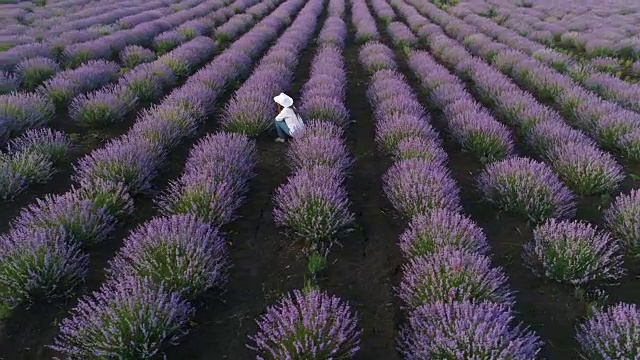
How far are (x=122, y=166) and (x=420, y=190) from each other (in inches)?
120

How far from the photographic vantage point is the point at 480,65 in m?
9.10

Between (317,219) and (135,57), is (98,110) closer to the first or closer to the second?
(135,57)

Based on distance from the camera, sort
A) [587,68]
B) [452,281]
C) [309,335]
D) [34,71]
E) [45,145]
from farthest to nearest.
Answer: [587,68] → [34,71] → [45,145] → [452,281] → [309,335]

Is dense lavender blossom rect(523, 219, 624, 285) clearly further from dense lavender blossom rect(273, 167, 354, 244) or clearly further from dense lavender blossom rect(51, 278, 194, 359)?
dense lavender blossom rect(51, 278, 194, 359)

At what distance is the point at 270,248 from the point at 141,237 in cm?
111

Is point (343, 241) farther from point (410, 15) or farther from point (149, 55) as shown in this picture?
point (410, 15)

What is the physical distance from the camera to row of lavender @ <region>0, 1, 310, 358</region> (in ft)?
9.27

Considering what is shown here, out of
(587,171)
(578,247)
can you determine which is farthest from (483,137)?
(578,247)

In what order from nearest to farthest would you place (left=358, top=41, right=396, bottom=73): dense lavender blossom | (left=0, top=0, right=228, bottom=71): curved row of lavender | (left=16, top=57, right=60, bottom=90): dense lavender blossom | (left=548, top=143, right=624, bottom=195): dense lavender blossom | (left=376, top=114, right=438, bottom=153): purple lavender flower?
(left=548, top=143, right=624, bottom=195): dense lavender blossom → (left=376, top=114, right=438, bottom=153): purple lavender flower → (left=16, top=57, right=60, bottom=90): dense lavender blossom → (left=0, top=0, right=228, bottom=71): curved row of lavender → (left=358, top=41, right=396, bottom=73): dense lavender blossom

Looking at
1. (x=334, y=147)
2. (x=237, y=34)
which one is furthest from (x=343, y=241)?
(x=237, y=34)

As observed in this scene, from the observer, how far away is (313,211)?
4043 mm

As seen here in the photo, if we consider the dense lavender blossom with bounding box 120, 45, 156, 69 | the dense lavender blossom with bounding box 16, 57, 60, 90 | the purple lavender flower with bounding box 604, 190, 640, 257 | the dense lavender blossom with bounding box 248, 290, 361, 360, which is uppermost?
the dense lavender blossom with bounding box 248, 290, 361, 360

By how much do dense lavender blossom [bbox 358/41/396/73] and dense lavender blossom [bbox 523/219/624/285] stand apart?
624 cm

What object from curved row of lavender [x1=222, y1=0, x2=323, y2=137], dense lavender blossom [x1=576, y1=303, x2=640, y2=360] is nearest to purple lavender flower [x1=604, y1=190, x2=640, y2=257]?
dense lavender blossom [x1=576, y1=303, x2=640, y2=360]
